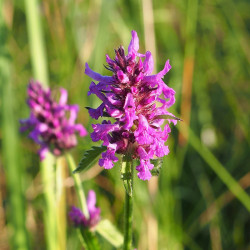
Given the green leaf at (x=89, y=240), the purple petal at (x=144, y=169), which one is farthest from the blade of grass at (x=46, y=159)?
the purple petal at (x=144, y=169)

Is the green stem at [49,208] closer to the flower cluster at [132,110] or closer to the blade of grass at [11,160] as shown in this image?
the blade of grass at [11,160]

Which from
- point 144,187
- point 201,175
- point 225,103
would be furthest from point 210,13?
point 144,187

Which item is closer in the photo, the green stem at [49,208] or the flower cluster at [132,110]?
the flower cluster at [132,110]

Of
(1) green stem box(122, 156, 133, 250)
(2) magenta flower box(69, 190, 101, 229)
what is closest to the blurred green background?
(2) magenta flower box(69, 190, 101, 229)

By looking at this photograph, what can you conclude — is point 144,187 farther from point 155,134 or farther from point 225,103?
point 155,134

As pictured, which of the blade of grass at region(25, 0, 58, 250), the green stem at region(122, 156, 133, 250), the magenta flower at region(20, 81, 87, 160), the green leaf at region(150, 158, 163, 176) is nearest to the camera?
the green stem at region(122, 156, 133, 250)

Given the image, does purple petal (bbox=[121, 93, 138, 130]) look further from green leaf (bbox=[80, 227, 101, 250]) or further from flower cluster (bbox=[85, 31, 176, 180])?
green leaf (bbox=[80, 227, 101, 250])
